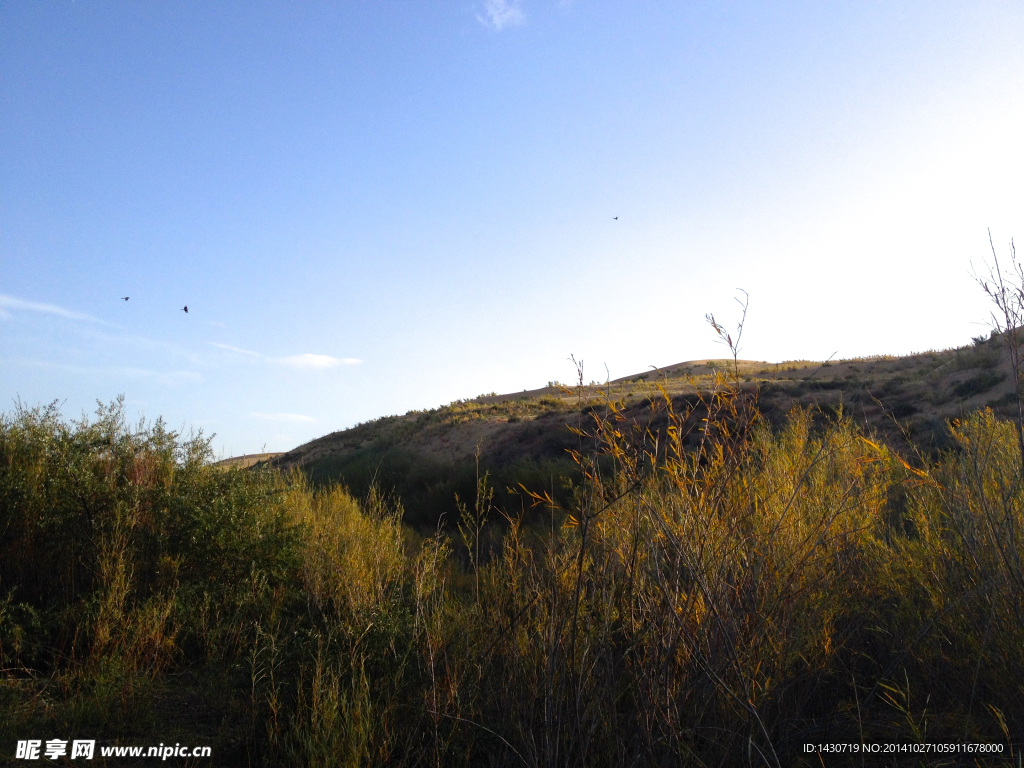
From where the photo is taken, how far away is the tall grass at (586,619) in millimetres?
2938

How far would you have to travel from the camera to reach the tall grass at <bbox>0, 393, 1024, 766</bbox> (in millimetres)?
2938

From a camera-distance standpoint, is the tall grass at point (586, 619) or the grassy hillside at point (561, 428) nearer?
the tall grass at point (586, 619)

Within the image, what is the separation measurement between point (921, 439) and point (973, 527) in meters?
9.41

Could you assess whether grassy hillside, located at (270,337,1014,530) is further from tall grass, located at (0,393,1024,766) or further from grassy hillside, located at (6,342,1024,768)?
tall grass, located at (0,393,1024,766)

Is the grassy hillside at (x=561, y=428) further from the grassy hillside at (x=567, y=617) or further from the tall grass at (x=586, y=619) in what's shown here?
the tall grass at (x=586, y=619)

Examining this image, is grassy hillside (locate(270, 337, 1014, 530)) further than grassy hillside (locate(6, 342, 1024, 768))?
Yes

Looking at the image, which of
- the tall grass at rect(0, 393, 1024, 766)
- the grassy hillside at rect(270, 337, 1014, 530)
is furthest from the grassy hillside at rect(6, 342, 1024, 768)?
the grassy hillside at rect(270, 337, 1014, 530)

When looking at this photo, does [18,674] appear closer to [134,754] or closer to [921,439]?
[134,754]

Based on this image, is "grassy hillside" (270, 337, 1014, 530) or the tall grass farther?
"grassy hillside" (270, 337, 1014, 530)

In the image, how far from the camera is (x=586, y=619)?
3.14 metres

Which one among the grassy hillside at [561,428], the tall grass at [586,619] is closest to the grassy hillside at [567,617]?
the tall grass at [586,619]

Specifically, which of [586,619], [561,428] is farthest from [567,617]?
[561,428]

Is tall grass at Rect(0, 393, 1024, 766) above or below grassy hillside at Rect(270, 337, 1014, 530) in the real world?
below

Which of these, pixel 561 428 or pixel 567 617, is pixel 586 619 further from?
pixel 561 428
